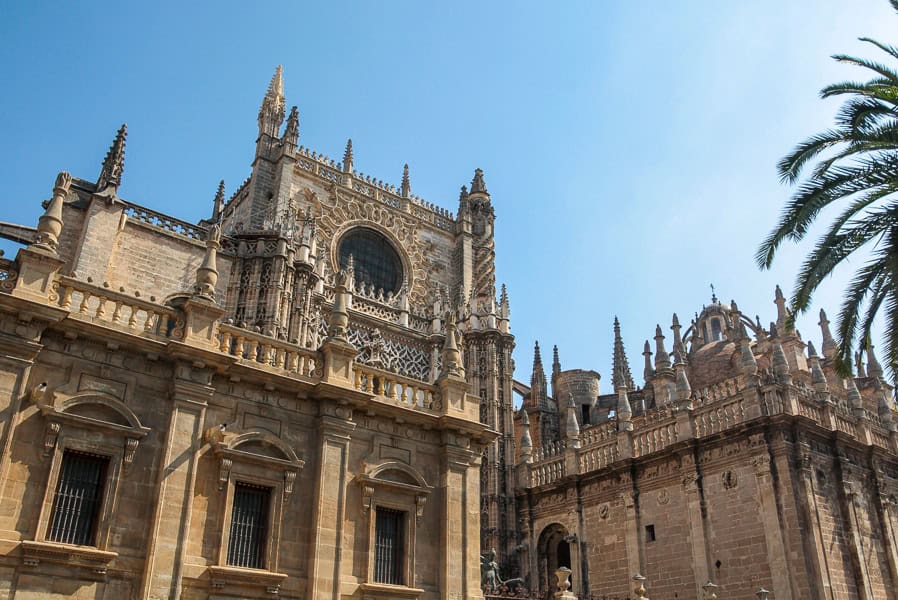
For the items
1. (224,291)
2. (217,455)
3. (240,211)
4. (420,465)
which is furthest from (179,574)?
(240,211)

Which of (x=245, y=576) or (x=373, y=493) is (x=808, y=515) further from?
(x=245, y=576)

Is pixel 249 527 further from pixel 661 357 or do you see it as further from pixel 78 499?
pixel 661 357

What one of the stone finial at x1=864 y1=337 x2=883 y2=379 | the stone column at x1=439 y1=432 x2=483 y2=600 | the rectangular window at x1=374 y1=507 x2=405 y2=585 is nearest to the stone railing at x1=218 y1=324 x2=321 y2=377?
the rectangular window at x1=374 y1=507 x2=405 y2=585

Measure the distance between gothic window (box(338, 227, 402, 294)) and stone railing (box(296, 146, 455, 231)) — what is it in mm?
2069

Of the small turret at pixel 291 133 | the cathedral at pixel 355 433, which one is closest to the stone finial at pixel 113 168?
the cathedral at pixel 355 433

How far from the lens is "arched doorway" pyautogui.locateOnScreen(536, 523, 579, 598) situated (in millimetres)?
27453

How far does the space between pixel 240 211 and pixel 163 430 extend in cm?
2180

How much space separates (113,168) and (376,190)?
1492 cm

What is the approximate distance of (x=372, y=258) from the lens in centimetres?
3488

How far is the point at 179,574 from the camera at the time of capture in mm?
11562

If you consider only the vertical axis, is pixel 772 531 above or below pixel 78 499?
above

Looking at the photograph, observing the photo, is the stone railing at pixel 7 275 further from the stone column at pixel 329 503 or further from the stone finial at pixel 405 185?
the stone finial at pixel 405 185

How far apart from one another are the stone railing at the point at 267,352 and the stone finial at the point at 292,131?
65.1 feet

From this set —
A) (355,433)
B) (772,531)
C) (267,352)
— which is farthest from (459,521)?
(772,531)
